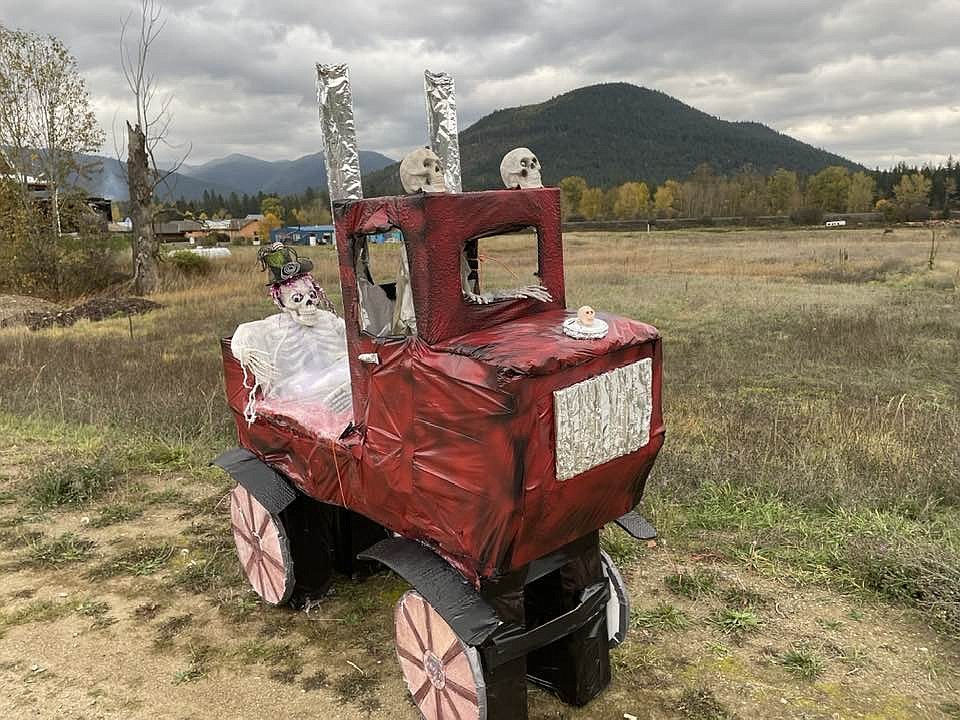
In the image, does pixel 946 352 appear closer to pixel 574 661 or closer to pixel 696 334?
pixel 696 334

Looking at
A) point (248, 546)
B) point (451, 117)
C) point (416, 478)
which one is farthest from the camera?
point (248, 546)

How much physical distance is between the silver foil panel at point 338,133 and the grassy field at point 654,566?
1.25 metres

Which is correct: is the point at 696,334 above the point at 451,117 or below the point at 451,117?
below

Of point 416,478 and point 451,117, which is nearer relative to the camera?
point 416,478

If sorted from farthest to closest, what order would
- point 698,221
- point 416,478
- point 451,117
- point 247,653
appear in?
1. point 698,221
2. point 247,653
3. point 451,117
4. point 416,478

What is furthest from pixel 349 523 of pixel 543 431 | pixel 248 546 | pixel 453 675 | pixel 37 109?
pixel 37 109

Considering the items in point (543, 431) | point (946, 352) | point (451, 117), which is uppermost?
point (451, 117)

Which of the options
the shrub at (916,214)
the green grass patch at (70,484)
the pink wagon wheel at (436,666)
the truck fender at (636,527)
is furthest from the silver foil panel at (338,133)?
the shrub at (916,214)

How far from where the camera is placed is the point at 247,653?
12.6 feet

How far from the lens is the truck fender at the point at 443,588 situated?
2775mm

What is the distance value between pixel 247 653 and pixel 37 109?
835 inches

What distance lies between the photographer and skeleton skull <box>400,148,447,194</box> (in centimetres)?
275

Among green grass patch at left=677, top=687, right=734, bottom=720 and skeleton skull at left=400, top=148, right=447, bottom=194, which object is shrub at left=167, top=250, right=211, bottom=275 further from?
green grass patch at left=677, top=687, right=734, bottom=720

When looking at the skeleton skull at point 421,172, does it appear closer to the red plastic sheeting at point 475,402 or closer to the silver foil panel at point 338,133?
the red plastic sheeting at point 475,402
